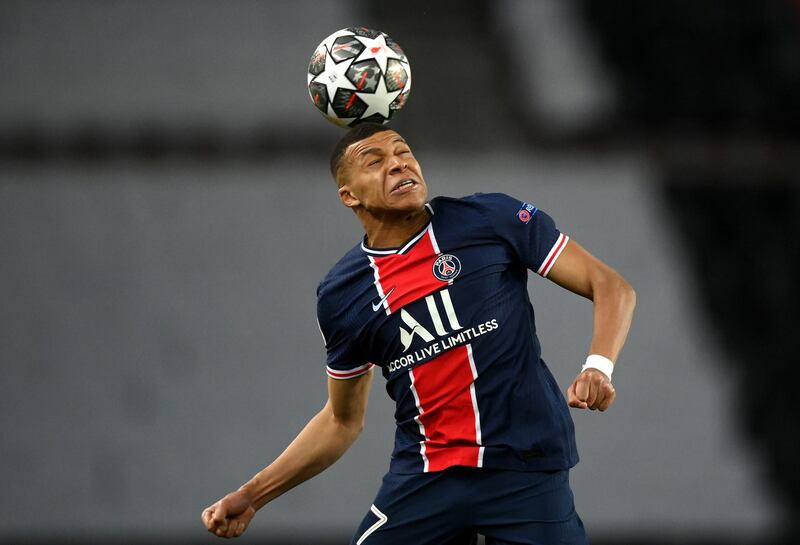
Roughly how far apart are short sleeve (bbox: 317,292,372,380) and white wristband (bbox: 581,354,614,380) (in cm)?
77

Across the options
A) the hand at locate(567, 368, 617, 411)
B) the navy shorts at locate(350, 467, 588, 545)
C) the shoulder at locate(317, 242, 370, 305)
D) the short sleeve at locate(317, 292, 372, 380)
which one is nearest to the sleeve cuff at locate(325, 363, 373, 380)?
the short sleeve at locate(317, 292, 372, 380)

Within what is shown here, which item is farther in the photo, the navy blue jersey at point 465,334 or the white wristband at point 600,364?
the navy blue jersey at point 465,334

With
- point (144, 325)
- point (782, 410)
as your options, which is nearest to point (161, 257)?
point (144, 325)

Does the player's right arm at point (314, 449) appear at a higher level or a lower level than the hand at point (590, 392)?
lower

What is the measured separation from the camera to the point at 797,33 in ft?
36.4

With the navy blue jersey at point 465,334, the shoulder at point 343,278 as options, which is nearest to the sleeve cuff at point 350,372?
the navy blue jersey at point 465,334

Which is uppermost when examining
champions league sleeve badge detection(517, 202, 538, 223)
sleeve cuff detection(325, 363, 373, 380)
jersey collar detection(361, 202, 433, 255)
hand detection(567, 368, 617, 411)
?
champions league sleeve badge detection(517, 202, 538, 223)

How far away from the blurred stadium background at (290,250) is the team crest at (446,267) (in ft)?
16.2

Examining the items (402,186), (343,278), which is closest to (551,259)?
(402,186)

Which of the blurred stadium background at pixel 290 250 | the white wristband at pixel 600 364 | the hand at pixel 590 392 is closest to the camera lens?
the hand at pixel 590 392

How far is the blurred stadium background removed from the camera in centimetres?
838

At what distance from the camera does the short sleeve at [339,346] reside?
3604 millimetres

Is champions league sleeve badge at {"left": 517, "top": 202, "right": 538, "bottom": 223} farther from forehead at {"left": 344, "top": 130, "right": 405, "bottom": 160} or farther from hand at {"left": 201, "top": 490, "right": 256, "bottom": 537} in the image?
hand at {"left": 201, "top": 490, "right": 256, "bottom": 537}

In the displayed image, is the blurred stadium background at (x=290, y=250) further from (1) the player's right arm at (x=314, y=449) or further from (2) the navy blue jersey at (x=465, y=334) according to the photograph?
(2) the navy blue jersey at (x=465, y=334)
